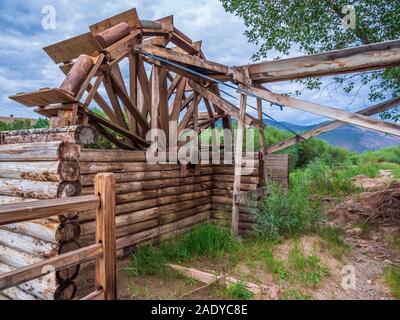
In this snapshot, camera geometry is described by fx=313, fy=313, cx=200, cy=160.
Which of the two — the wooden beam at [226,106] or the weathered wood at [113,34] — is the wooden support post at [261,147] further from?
the weathered wood at [113,34]

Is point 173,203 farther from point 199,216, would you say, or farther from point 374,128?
point 374,128

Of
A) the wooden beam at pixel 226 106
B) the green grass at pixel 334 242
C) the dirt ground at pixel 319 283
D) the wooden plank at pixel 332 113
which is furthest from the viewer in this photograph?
the wooden beam at pixel 226 106

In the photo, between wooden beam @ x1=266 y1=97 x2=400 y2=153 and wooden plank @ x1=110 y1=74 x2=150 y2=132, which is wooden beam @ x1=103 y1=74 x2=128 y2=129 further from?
wooden beam @ x1=266 y1=97 x2=400 y2=153

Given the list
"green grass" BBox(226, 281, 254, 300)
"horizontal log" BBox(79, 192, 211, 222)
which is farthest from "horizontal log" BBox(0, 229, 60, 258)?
"green grass" BBox(226, 281, 254, 300)

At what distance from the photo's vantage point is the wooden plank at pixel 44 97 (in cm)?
408

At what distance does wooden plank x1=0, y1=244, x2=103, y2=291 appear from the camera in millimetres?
1986

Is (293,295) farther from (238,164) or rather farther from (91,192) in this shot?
(91,192)

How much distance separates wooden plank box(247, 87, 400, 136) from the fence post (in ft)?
11.1

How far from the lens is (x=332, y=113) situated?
4.62m

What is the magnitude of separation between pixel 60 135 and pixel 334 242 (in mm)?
4575

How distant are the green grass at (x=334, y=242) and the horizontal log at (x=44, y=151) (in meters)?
4.05

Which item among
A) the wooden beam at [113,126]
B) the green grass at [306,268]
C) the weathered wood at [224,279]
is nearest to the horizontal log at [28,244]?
the weathered wood at [224,279]

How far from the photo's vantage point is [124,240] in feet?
15.6
